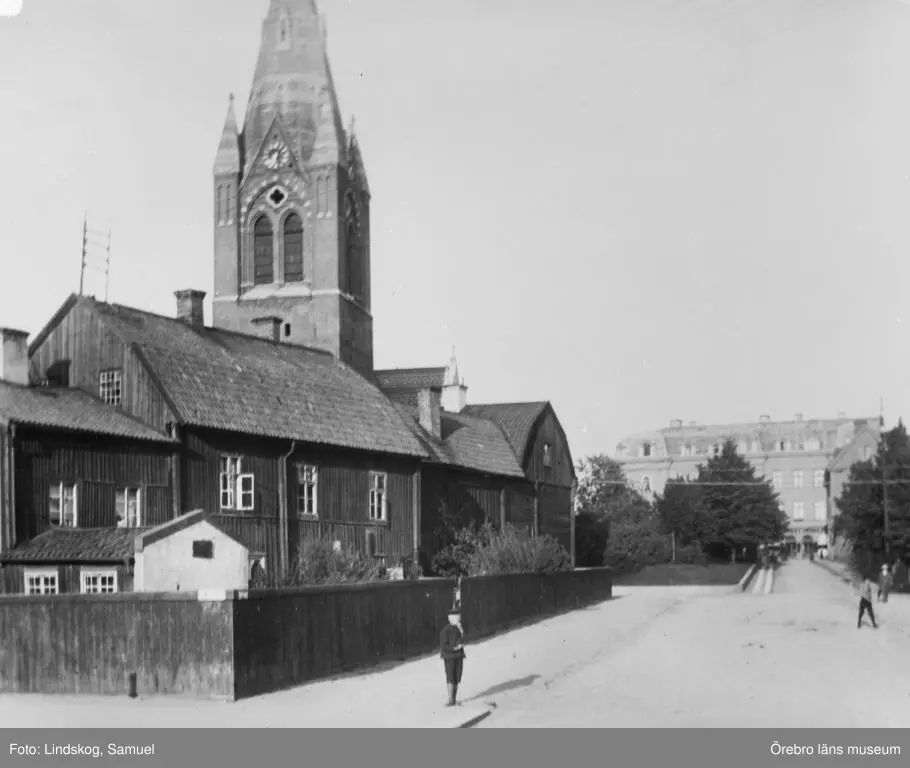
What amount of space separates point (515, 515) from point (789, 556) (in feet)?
276

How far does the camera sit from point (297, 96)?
215ft

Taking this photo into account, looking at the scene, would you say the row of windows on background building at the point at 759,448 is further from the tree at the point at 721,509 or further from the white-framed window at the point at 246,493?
the white-framed window at the point at 246,493

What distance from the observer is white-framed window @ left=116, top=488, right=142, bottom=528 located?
104 ft

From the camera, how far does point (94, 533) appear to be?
96.2 ft

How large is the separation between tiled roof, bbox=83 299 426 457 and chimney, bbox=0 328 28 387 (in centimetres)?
252

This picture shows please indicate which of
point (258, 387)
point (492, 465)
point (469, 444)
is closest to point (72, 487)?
point (258, 387)

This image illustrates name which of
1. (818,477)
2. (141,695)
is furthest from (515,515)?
(818,477)

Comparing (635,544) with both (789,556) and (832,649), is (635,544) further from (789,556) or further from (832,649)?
(789,556)

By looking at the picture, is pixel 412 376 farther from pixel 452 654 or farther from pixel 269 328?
pixel 452 654

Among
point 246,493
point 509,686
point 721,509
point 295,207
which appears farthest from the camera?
point 721,509

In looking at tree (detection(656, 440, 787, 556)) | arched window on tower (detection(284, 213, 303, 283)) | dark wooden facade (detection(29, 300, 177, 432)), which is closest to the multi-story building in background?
tree (detection(656, 440, 787, 556))

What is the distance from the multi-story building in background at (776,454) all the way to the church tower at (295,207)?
57873 millimetres

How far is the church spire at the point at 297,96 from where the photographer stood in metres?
64.3

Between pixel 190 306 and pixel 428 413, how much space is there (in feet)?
34.6
